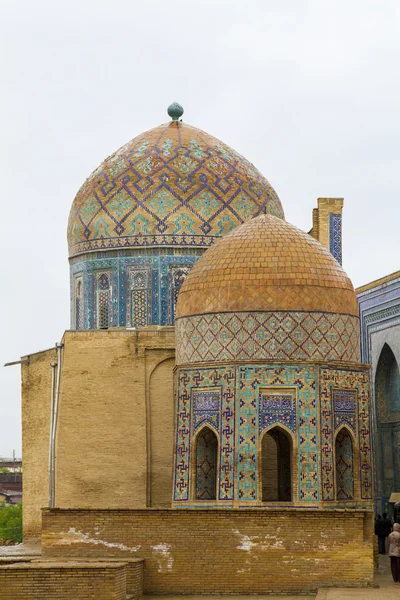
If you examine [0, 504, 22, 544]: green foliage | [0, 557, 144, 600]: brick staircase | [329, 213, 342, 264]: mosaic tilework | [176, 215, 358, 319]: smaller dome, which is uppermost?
[329, 213, 342, 264]: mosaic tilework

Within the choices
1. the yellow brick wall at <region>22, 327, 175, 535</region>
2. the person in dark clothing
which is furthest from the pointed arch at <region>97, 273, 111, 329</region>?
the person in dark clothing

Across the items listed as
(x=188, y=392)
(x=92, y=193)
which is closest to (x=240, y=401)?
(x=188, y=392)

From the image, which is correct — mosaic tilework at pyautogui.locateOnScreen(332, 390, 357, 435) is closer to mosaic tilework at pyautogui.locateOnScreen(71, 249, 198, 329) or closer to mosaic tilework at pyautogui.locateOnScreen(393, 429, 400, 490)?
mosaic tilework at pyautogui.locateOnScreen(393, 429, 400, 490)

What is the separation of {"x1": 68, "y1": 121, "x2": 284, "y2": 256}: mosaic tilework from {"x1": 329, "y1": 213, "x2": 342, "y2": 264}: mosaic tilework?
119 centimetres

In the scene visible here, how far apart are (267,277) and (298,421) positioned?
81.8 inches

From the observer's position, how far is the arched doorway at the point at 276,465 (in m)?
18.9

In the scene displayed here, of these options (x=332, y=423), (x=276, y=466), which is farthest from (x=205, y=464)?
(x=332, y=423)

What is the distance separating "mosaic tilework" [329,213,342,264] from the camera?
22188 millimetres

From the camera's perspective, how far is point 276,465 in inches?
751

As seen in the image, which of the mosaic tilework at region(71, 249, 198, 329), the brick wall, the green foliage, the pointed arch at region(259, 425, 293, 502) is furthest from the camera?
the green foliage

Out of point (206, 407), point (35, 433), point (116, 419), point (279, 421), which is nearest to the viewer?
point (279, 421)

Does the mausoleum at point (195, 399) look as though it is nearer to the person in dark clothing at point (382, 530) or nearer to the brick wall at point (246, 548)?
the brick wall at point (246, 548)

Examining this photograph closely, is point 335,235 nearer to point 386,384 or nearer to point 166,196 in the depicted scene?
point 386,384

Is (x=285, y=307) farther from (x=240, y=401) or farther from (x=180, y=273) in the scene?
(x=180, y=273)
